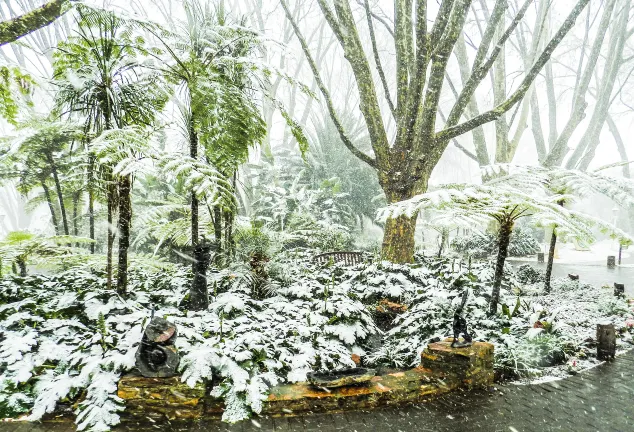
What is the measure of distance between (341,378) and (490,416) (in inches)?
42.4

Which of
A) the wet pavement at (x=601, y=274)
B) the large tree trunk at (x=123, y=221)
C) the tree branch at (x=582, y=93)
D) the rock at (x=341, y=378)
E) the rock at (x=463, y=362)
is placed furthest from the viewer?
the tree branch at (x=582, y=93)

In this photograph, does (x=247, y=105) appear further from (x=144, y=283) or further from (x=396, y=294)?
(x=396, y=294)

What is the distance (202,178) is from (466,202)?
2.58 metres

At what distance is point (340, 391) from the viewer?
100 inches

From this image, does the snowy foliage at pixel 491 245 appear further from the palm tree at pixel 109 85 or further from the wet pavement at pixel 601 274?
the palm tree at pixel 109 85

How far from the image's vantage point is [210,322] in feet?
9.98

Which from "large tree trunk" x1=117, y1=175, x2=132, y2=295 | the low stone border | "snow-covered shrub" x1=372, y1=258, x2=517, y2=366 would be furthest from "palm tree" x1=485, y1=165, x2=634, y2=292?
"large tree trunk" x1=117, y1=175, x2=132, y2=295

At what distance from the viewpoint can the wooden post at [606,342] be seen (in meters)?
3.57

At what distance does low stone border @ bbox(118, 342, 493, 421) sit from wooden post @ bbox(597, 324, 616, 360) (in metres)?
1.56

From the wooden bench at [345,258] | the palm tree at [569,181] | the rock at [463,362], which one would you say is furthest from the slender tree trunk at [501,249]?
the wooden bench at [345,258]

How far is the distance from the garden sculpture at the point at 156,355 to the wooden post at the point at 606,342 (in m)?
4.14

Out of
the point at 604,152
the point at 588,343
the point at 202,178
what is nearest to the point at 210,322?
the point at 202,178

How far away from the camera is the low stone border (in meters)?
2.37

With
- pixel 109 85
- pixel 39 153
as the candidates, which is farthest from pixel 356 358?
pixel 39 153
